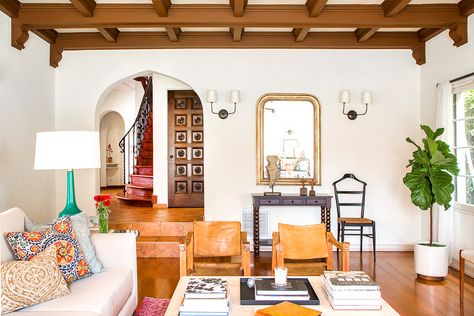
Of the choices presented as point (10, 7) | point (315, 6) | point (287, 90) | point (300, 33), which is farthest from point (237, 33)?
point (10, 7)

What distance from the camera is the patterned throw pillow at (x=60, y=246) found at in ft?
8.38

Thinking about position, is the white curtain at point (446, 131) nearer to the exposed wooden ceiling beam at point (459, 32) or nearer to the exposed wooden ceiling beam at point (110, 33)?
the exposed wooden ceiling beam at point (459, 32)

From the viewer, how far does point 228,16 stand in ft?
15.2

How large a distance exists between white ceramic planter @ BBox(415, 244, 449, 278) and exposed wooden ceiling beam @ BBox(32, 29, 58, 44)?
5.40 m

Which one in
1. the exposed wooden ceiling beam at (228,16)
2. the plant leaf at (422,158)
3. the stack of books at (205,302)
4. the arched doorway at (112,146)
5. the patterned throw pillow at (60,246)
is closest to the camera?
the stack of books at (205,302)

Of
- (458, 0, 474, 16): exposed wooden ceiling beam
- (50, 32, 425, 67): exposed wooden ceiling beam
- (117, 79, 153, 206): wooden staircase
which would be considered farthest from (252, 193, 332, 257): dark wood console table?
(117, 79, 153, 206): wooden staircase

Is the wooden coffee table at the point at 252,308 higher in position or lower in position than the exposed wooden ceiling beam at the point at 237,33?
lower

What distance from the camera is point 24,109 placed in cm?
483

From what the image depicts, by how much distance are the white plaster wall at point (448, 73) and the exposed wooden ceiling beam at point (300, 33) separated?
1.81 metres

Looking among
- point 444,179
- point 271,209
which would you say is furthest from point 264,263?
point 444,179

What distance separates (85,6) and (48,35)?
1390 mm

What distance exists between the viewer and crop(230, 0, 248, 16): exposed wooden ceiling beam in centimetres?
427

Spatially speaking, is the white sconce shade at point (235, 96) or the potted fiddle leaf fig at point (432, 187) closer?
the potted fiddle leaf fig at point (432, 187)

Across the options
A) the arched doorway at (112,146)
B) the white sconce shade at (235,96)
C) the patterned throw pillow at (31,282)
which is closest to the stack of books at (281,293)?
the patterned throw pillow at (31,282)
